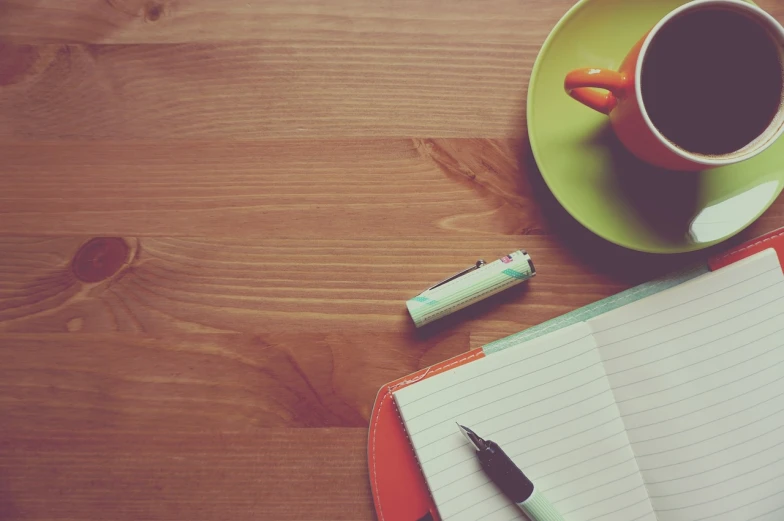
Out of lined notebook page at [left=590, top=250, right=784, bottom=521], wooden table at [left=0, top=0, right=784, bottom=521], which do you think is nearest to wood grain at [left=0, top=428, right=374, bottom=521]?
wooden table at [left=0, top=0, right=784, bottom=521]

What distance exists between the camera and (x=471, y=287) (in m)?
0.51

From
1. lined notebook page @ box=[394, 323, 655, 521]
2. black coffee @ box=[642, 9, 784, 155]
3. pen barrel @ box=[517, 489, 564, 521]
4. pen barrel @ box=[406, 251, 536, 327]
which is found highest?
black coffee @ box=[642, 9, 784, 155]

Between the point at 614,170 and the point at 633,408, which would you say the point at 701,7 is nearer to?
the point at 614,170

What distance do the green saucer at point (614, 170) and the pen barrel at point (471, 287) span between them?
0.25ft

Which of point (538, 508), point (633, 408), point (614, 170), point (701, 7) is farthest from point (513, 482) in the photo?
point (701, 7)

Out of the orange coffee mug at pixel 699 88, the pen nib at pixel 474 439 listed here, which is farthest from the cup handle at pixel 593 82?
the pen nib at pixel 474 439

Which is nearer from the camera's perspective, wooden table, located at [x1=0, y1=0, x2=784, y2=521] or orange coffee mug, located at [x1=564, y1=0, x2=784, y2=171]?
orange coffee mug, located at [x1=564, y1=0, x2=784, y2=171]

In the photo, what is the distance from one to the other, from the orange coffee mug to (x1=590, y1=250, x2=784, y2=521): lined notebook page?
14 centimetres

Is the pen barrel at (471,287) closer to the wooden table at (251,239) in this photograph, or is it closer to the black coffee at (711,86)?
the wooden table at (251,239)

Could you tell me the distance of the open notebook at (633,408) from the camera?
498 millimetres

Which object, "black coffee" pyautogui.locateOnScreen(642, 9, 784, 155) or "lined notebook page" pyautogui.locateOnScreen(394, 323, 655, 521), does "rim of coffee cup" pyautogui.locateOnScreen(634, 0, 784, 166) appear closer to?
"black coffee" pyautogui.locateOnScreen(642, 9, 784, 155)

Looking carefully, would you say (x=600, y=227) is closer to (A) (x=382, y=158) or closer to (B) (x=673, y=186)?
(B) (x=673, y=186)

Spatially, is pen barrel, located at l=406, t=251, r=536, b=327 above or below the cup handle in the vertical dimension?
below

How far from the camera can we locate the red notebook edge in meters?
0.51
